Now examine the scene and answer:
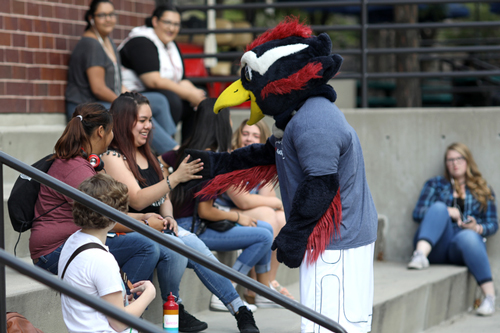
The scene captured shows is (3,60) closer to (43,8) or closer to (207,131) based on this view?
(43,8)

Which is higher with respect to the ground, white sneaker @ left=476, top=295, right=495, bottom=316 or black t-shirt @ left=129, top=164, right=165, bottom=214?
black t-shirt @ left=129, top=164, right=165, bottom=214

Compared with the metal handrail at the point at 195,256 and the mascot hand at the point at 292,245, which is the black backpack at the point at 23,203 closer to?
the metal handrail at the point at 195,256

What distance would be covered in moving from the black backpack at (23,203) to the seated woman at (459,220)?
3696 millimetres

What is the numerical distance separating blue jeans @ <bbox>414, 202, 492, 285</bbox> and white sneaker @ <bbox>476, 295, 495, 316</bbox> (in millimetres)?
152

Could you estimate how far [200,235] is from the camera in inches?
169

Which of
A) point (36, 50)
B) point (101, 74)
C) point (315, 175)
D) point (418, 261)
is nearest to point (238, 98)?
point (315, 175)

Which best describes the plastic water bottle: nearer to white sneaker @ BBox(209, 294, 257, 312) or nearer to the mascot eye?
white sneaker @ BBox(209, 294, 257, 312)

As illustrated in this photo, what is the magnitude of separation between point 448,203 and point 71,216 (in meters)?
3.81

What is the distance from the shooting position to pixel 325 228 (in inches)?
111

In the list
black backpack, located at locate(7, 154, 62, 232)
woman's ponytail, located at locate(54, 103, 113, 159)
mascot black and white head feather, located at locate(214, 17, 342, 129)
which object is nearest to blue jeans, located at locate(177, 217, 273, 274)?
woman's ponytail, located at locate(54, 103, 113, 159)

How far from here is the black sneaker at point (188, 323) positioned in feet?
12.6

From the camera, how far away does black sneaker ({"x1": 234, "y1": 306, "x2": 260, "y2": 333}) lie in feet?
12.4

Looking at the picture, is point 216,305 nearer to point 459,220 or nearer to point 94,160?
point 94,160

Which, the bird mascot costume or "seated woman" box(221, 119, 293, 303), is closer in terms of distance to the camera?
the bird mascot costume
